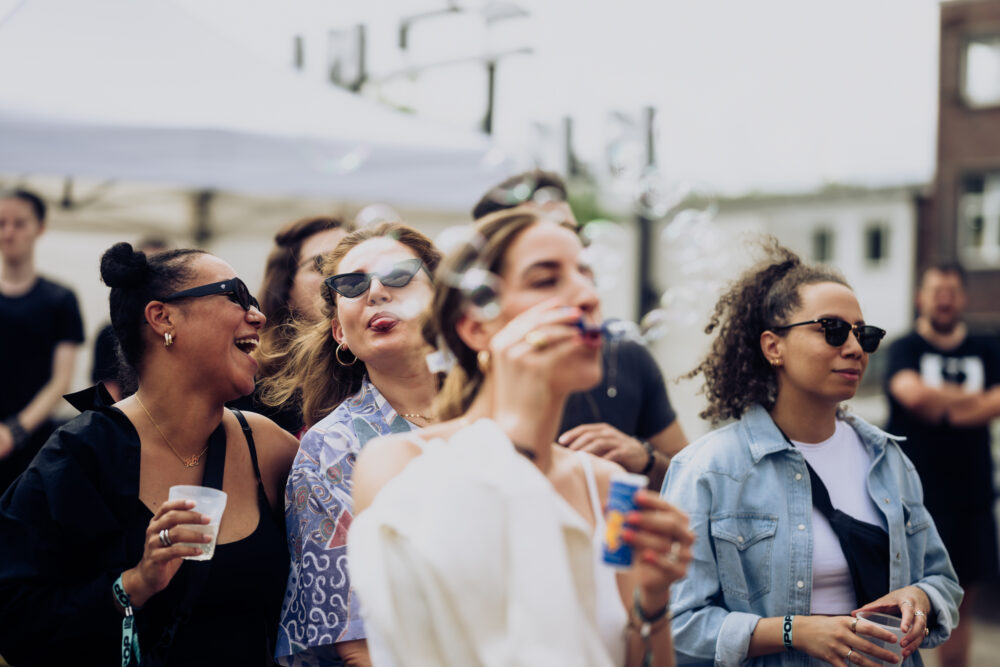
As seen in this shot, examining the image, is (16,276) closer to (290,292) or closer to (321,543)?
(290,292)

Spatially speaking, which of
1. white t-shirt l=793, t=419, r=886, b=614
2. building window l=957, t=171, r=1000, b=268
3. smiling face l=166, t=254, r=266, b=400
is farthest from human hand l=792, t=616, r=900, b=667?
building window l=957, t=171, r=1000, b=268

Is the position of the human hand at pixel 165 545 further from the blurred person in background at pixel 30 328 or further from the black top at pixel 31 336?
the black top at pixel 31 336

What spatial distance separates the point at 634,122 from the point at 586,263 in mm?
7193

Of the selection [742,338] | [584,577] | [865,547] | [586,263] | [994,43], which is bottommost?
[865,547]

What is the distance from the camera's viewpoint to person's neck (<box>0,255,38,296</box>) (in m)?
4.89

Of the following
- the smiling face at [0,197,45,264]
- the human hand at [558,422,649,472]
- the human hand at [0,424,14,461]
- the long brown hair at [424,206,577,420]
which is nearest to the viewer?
the long brown hair at [424,206,577,420]

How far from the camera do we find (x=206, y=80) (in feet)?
17.3

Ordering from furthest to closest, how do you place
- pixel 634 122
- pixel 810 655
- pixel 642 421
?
pixel 634 122 < pixel 642 421 < pixel 810 655

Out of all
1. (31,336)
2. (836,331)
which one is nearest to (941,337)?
(836,331)

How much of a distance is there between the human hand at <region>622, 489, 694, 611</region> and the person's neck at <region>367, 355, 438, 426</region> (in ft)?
3.17

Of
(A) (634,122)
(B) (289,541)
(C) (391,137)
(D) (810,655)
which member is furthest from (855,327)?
(A) (634,122)

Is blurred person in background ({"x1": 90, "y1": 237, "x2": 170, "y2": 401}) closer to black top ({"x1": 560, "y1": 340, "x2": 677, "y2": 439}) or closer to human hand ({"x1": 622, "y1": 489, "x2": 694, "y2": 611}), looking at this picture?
black top ({"x1": 560, "y1": 340, "x2": 677, "y2": 439})

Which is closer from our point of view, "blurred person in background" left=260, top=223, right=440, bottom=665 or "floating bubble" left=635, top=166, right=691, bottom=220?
"blurred person in background" left=260, top=223, right=440, bottom=665

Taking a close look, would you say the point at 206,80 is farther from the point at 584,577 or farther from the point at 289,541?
the point at 584,577
